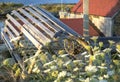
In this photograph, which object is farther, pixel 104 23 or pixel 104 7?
pixel 104 7

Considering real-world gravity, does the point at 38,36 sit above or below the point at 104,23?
above

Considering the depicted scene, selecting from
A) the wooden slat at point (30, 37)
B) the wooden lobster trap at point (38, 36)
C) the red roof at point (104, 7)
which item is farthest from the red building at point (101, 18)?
the wooden slat at point (30, 37)

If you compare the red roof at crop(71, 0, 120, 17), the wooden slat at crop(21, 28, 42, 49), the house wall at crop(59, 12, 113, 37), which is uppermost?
the wooden slat at crop(21, 28, 42, 49)

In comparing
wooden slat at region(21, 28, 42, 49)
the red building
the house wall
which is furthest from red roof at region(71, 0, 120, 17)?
wooden slat at region(21, 28, 42, 49)

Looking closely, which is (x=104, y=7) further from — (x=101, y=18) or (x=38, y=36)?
(x=38, y=36)

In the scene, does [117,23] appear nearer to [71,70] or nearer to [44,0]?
[71,70]

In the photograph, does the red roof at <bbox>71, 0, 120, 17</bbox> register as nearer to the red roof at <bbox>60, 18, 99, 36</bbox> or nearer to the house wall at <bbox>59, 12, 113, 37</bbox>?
the house wall at <bbox>59, 12, 113, 37</bbox>

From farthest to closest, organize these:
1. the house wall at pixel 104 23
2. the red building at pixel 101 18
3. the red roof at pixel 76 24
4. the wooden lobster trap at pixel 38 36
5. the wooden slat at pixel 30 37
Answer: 1. the house wall at pixel 104 23
2. the red building at pixel 101 18
3. the red roof at pixel 76 24
4. the wooden slat at pixel 30 37
5. the wooden lobster trap at pixel 38 36

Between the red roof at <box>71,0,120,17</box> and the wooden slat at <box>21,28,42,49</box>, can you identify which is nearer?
the wooden slat at <box>21,28,42,49</box>

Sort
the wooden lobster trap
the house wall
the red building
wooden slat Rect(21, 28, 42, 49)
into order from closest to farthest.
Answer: the wooden lobster trap → wooden slat Rect(21, 28, 42, 49) → the red building → the house wall

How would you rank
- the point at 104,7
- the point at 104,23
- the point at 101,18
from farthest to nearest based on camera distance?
the point at 104,7 < the point at 101,18 < the point at 104,23

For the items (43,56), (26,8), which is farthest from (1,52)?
(43,56)

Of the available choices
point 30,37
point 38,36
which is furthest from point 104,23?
point 38,36

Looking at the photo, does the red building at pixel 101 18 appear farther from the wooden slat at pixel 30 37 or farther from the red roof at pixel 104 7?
the wooden slat at pixel 30 37
